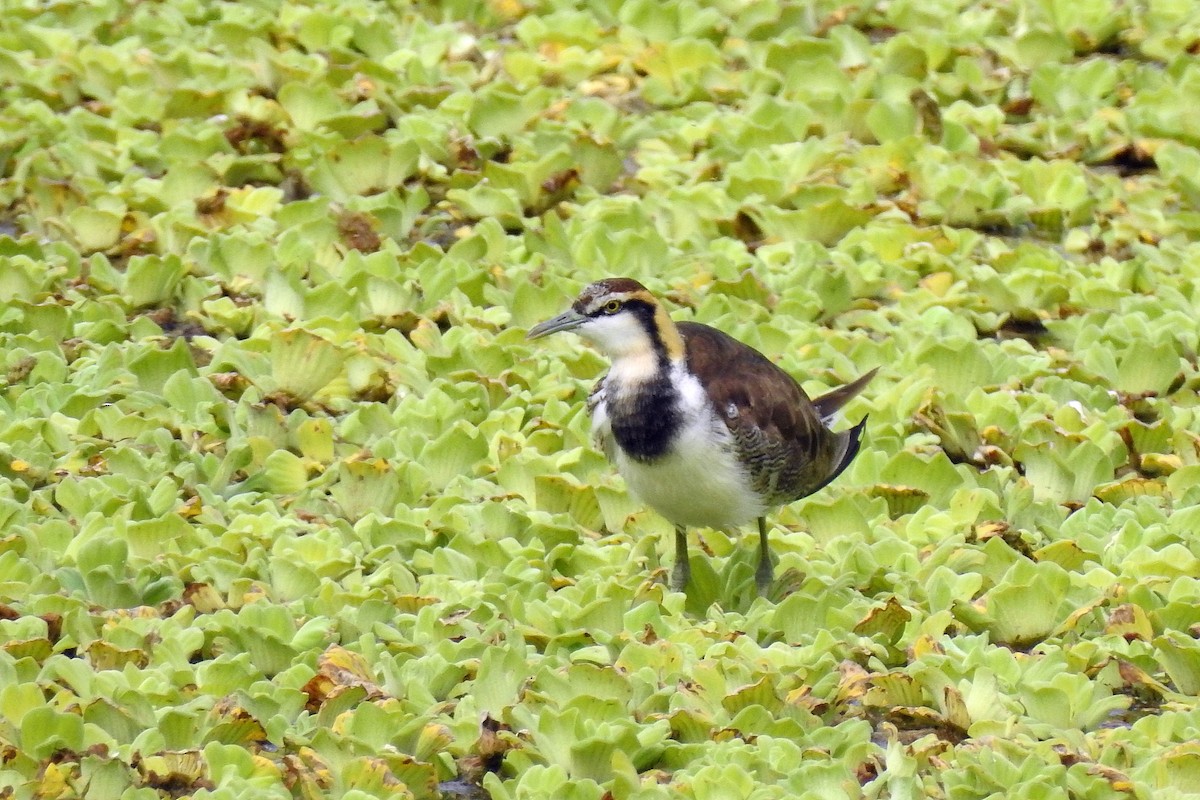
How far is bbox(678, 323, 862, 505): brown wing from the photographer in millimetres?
6172

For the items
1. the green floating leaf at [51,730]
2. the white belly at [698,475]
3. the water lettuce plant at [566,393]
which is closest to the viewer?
the green floating leaf at [51,730]

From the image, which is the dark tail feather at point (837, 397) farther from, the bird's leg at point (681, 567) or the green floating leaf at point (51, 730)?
the green floating leaf at point (51, 730)

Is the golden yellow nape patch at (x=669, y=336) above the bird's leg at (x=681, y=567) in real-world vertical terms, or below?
above

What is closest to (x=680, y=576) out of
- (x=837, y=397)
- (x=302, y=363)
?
(x=837, y=397)

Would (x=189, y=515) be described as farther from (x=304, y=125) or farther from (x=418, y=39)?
(x=418, y=39)

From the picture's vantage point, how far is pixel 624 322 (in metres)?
6.37

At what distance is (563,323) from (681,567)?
92 centimetres

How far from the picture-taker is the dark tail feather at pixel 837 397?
Answer: 696 centimetres

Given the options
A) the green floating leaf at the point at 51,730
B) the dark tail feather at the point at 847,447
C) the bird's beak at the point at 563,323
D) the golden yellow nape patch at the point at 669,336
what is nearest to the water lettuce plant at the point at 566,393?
the green floating leaf at the point at 51,730

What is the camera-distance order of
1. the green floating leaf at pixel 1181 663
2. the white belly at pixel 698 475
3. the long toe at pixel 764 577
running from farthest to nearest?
the long toe at pixel 764 577, the white belly at pixel 698 475, the green floating leaf at pixel 1181 663

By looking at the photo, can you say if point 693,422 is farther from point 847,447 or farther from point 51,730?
point 51,730

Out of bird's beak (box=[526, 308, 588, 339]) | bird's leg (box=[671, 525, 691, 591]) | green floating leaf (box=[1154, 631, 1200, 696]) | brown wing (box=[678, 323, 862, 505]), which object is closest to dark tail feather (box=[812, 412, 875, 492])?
brown wing (box=[678, 323, 862, 505])

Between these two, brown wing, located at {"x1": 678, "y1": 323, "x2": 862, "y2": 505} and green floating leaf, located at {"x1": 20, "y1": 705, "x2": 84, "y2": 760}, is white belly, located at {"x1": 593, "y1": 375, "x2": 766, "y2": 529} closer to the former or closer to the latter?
brown wing, located at {"x1": 678, "y1": 323, "x2": 862, "y2": 505}

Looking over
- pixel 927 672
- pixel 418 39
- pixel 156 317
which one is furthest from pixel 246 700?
pixel 418 39
